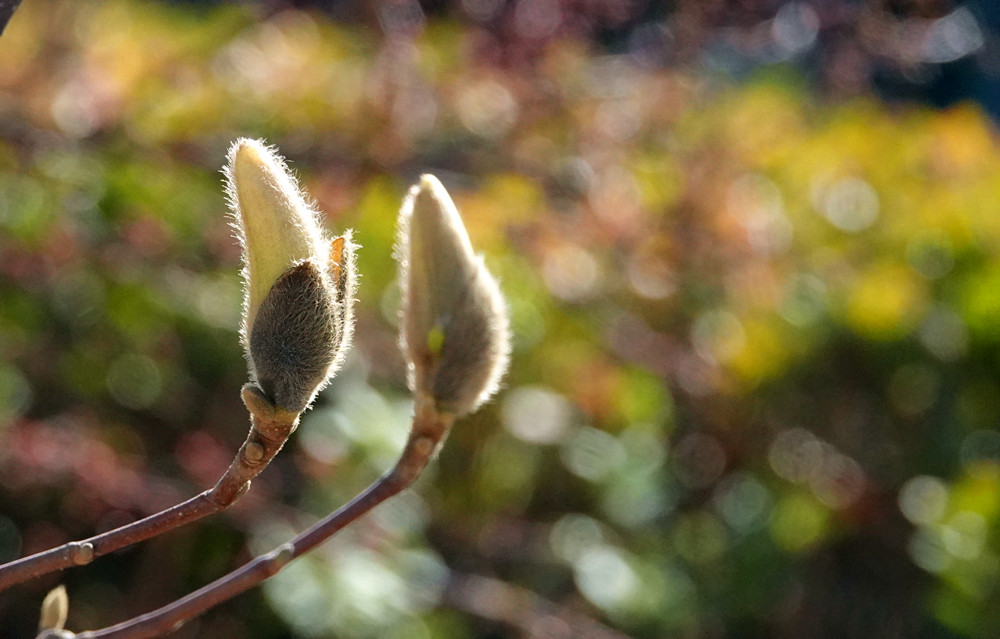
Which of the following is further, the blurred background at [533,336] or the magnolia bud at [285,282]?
the blurred background at [533,336]

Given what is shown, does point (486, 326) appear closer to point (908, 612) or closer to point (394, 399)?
point (394, 399)

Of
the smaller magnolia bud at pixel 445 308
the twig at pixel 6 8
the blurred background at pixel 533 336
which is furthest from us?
the blurred background at pixel 533 336

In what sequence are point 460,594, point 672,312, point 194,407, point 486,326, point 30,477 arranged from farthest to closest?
point 672,312
point 194,407
point 460,594
point 30,477
point 486,326

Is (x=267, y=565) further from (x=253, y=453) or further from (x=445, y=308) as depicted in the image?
(x=445, y=308)

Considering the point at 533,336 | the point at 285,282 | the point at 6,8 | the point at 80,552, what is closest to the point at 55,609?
the point at 80,552

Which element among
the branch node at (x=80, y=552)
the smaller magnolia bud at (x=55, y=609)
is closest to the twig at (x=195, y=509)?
the branch node at (x=80, y=552)

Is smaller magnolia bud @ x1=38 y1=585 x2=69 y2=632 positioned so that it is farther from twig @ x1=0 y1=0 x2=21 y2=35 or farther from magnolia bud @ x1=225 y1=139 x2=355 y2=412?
twig @ x1=0 y1=0 x2=21 y2=35

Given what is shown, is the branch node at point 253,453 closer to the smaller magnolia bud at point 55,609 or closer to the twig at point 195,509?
the twig at point 195,509

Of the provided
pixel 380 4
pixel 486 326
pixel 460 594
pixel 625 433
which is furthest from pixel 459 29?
pixel 486 326
